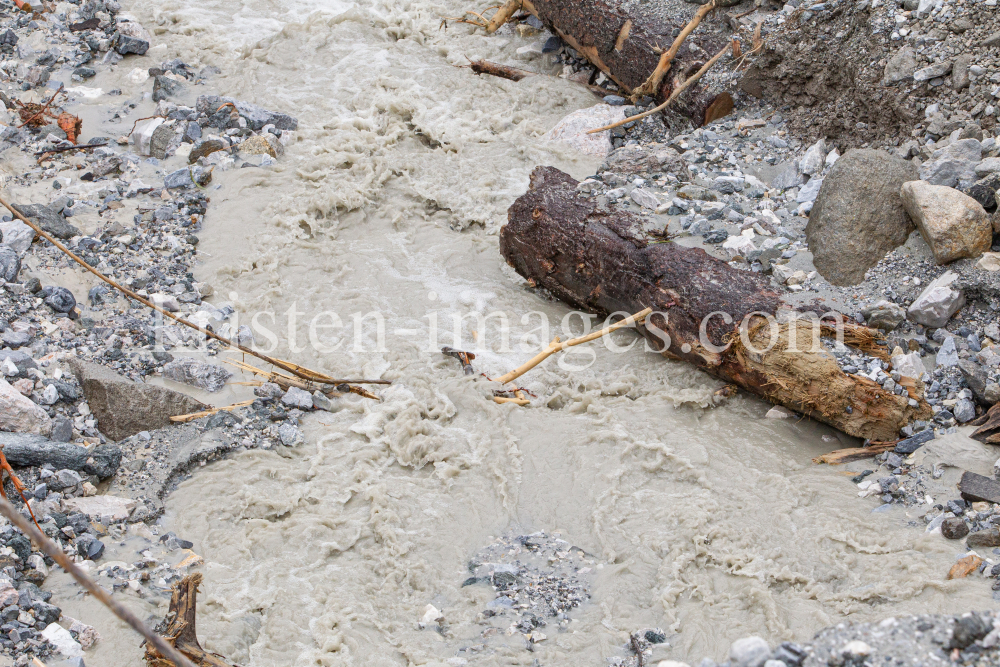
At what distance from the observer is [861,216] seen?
168 inches

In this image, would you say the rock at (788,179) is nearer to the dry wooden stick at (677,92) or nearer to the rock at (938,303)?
the dry wooden stick at (677,92)

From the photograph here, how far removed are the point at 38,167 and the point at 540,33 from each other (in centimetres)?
466

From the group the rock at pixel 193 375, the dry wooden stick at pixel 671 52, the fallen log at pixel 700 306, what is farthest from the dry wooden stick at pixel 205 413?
the dry wooden stick at pixel 671 52

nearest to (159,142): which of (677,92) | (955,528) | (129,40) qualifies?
(129,40)

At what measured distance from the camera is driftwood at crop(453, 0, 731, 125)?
609cm

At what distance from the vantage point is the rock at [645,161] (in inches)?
211

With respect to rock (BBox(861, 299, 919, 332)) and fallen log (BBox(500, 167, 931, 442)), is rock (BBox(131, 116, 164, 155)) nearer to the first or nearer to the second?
fallen log (BBox(500, 167, 931, 442))

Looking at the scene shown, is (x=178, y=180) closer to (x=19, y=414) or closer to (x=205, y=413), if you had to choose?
(x=205, y=413)

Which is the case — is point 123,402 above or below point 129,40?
below

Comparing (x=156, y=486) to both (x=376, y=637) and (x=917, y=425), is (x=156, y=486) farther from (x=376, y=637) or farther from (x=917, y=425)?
(x=917, y=425)

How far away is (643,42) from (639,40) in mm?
45

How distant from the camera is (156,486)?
3596 mm

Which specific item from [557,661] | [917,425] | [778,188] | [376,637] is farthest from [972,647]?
[778,188]

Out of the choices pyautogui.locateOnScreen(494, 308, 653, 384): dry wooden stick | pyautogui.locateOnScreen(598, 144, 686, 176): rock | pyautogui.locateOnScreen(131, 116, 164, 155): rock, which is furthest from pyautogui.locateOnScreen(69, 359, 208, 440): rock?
pyautogui.locateOnScreen(598, 144, 686, 176): rock
